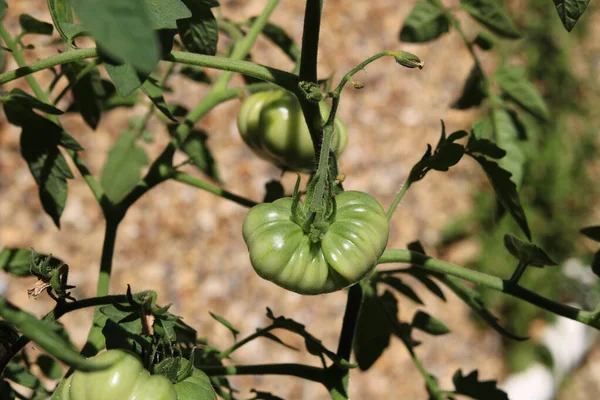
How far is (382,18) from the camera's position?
3947mm

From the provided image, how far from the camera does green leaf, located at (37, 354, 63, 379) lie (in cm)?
116

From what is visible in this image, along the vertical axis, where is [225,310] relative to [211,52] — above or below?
below

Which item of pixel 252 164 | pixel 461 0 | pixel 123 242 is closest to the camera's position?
pixel 461 0

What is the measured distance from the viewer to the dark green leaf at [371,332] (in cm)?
109

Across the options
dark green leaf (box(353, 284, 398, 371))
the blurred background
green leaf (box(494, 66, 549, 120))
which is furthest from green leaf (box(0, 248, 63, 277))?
the blurred background

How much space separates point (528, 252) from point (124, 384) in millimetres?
517

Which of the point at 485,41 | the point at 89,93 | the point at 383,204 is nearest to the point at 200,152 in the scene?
the point at 89,93

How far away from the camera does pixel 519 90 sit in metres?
1.25

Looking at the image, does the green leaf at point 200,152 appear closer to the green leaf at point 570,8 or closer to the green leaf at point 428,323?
the green leaf at point 428,323

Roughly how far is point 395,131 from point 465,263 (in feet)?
2.71

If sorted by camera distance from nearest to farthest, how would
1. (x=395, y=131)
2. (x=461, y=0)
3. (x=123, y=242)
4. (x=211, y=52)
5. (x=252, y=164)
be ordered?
(x=211, y=52) < (x=461, y=0) < (x=123, y=242) < (x=252, y=164) < (x=395, y=131)

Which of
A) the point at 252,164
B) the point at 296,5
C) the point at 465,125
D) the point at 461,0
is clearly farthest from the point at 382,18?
the point at 461,0

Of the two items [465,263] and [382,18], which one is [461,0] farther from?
[382,18]

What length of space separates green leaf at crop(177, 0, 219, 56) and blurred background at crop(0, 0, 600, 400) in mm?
2012
